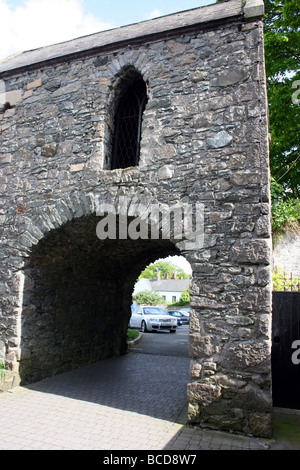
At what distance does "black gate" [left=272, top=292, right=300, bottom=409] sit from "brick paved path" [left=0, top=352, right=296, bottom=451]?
141 centimetres

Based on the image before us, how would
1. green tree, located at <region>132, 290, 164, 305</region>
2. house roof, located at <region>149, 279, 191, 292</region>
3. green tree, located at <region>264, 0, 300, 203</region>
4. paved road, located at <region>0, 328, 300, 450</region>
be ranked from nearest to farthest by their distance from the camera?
paved road, located at <region>0, 328, 300, 450</region>
green tree, located at <region>264, 0, 300, 203</region>
green tree, located at <region>132, 290, 164, 305</region>
house roof, located at <region>149, 279, 191, 292</region>

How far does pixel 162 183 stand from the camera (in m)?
4.69

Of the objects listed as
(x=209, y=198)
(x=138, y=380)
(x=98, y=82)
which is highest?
(x=98, y=82)

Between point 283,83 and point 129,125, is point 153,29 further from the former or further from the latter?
point 283,83

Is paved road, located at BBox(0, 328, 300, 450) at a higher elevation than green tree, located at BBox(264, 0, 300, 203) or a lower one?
lower

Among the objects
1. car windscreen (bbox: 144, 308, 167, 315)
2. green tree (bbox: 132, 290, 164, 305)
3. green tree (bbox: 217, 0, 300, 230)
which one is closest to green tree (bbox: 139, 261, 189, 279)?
green tree (bbox: 132, 290, 164, 305)

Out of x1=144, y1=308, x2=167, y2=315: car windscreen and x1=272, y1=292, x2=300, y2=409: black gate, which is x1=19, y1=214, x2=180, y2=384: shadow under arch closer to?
x1=272, y1=292, x2=300, y2=409: black gate

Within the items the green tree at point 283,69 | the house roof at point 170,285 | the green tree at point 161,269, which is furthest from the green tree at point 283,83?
the green tree at point 161,269

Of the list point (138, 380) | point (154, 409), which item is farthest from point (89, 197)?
point (138, 380)

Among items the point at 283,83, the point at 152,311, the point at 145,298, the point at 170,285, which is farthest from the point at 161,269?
the point at 283,83

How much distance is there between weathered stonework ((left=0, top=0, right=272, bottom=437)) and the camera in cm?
404

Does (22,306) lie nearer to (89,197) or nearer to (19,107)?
(89,197)

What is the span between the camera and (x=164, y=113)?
15.9 feet

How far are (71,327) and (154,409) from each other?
265 centimetres
